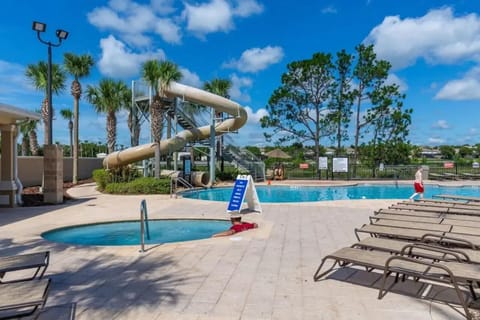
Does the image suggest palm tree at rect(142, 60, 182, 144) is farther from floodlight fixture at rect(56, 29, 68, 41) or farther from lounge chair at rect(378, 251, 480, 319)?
lounge chair at rect(378, 251, 480, 319)

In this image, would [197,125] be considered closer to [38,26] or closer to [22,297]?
[38,26]

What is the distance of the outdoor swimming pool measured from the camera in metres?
17.3

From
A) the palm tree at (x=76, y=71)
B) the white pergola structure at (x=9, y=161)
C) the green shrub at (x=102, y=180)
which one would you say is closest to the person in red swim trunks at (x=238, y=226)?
the white pergola structure at (x=9, y=161)

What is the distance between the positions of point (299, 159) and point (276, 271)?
26588mm

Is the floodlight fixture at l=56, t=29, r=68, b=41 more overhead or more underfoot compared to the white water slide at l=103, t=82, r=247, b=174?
more overhead

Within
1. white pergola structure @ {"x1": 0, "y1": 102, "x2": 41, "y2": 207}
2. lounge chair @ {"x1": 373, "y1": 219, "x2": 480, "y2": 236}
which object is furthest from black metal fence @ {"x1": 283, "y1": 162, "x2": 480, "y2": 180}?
lounge chair @ {"x1": 373, "y1": 219, "x2": 480, "y2": 236}

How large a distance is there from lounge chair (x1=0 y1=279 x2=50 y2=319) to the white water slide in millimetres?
14949

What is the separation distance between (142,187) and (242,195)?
321 inches

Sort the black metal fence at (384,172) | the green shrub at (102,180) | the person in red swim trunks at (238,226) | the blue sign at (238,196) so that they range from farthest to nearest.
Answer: the black metal fence at (384,172) → the green shrub at (102,180) → the blue sign at (238,196) → the person in red swim trunks at (238,226)

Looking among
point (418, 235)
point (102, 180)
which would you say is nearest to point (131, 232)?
point (418, 235)

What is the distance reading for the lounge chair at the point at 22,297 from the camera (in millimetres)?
2646

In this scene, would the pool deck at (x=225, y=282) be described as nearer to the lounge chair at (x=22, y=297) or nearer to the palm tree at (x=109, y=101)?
the lounge chair at (x=22, y=297)

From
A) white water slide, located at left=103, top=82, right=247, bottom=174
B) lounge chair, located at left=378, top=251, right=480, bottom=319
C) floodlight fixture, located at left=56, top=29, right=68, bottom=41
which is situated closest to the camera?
lounge chair, located at left=378, top=251, right=480, bottom=319

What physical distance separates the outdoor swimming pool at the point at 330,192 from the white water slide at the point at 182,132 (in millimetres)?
3249
